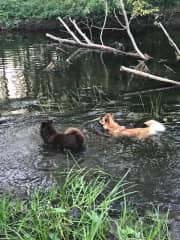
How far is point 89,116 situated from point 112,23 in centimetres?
Result: 2486

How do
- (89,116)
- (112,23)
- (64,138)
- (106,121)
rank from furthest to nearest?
(112,23)
(89,116)
(106,121)
(64,138)

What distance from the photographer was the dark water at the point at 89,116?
809 cm

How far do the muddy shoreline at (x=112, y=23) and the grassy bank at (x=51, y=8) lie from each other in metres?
0.39

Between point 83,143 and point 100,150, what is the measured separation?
0.38 metres

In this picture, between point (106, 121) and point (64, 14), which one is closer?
point (106, 121)

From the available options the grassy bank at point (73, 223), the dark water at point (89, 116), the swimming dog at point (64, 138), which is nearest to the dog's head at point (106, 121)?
the dark water at point (89, 116)

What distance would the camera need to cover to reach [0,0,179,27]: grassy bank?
3206 centimetres

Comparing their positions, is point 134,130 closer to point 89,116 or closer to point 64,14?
point 89,116

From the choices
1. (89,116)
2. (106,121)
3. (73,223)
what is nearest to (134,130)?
(106,121)

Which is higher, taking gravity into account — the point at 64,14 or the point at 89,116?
the point at 64,14

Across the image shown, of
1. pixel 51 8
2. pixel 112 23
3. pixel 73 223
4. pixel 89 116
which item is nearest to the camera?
pixel 73 223

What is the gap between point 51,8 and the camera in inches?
1476

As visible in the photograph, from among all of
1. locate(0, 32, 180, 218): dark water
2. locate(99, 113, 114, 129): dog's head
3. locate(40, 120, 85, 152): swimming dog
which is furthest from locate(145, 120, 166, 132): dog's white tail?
locate(40, 120, 85, 152): swimming dog

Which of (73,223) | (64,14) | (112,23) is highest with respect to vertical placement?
(64,14)
